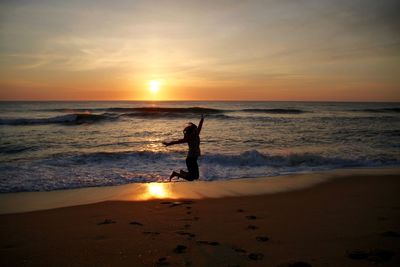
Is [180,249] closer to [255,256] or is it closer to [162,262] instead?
[162,262]

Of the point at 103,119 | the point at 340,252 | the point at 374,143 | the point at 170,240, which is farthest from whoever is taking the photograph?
the point at 103,119

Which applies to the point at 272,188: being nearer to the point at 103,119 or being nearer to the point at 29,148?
the point at 29,148

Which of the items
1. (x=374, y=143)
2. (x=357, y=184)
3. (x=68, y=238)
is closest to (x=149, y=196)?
(x=68, y=238)

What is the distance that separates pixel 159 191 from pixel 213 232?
3517mm

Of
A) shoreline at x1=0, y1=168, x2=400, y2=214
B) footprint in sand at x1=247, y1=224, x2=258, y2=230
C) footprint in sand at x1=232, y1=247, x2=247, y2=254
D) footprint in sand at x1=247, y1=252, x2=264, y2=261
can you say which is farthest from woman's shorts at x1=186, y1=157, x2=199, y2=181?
footprint in sand at x1=247, y1=252, x2=264, y2=261

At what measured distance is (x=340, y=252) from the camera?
3900 mm

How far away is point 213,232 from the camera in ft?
15.7

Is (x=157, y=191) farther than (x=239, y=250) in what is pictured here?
Yes

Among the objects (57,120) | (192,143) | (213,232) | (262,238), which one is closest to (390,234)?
(262,238)

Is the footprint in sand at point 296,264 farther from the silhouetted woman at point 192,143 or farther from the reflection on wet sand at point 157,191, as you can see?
the reflection on wet sand at point 157,191

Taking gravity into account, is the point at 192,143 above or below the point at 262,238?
above

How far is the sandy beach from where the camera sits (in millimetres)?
3807

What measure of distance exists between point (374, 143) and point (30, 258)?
16629mm

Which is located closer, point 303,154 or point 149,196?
point 149,196
